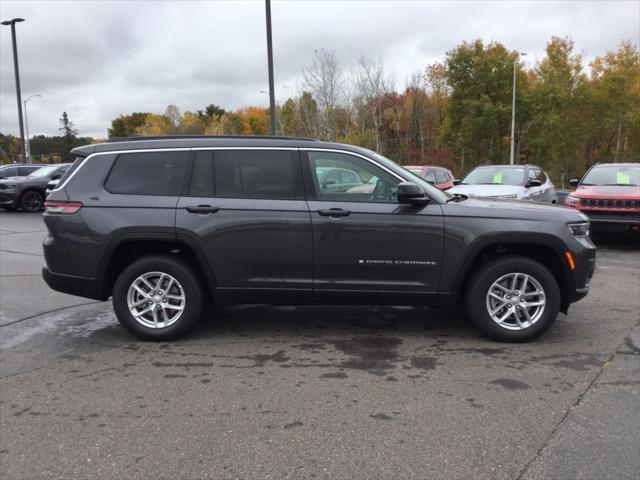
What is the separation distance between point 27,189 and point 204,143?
17296mm

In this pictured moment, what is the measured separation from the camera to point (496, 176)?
12.6 metres

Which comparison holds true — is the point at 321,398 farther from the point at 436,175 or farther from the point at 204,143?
the point at 436,175

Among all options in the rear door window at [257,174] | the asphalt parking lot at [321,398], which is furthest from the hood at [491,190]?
the rear door window at [257,174]

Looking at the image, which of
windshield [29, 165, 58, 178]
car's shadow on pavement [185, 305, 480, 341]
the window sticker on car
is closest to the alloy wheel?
car's shadow on pavement [185, 305, 480, 341]

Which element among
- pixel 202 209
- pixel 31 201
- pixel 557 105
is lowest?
pixel 31 201

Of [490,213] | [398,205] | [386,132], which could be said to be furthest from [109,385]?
[386,132]

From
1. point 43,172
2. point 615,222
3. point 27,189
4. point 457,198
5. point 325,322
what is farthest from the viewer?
point 43,172

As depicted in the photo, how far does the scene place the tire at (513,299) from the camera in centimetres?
502

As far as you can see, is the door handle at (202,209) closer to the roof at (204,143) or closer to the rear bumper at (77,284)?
the roof at (204,143)

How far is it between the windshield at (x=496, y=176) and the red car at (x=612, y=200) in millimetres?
1467

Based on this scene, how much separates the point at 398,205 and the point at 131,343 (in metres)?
2.83

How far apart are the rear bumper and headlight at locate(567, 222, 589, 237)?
4.37 metres

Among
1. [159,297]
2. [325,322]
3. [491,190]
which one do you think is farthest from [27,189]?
[325,322]

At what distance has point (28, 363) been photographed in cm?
475
